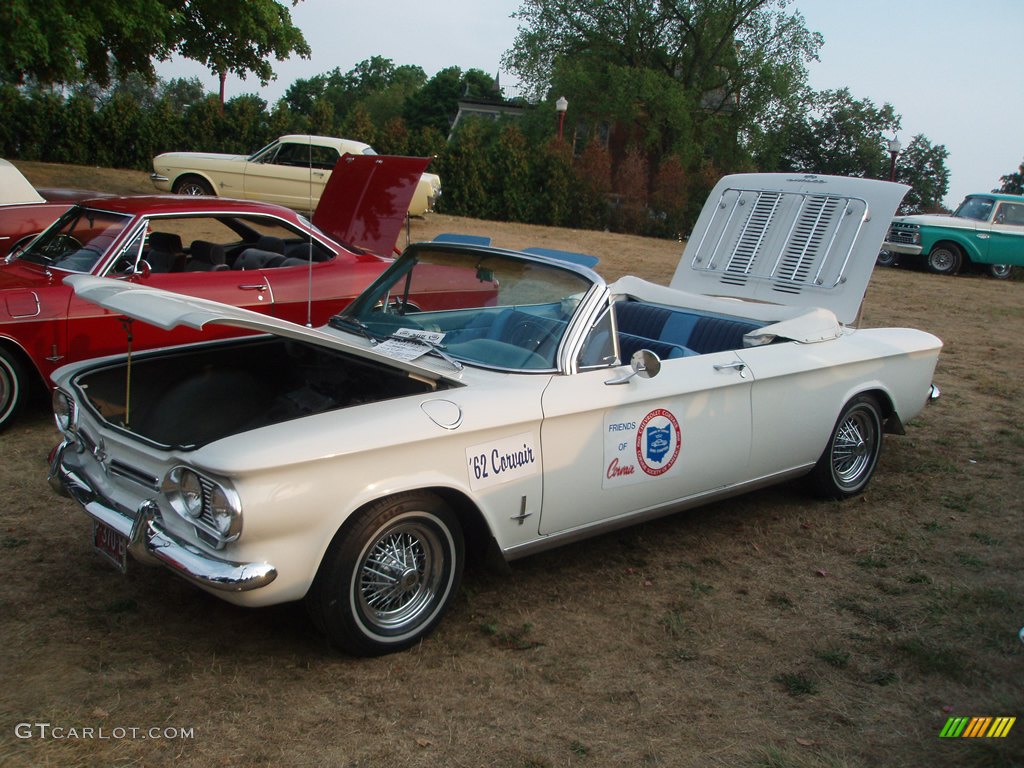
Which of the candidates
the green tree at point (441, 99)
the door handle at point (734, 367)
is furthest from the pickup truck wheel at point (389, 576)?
the green tree at point (441, 99)

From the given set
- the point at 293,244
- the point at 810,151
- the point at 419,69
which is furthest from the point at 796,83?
the point at 419,69

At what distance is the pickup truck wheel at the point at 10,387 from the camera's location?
5.83 meters

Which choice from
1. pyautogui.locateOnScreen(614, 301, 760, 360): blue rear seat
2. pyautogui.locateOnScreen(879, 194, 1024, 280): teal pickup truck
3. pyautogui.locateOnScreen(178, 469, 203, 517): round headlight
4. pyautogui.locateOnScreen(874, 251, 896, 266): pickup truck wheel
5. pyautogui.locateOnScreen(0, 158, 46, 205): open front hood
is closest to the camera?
pyautogui.locateOnScreen(178, 469, 203, 517): round headlight

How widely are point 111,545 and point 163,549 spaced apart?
1.40ft

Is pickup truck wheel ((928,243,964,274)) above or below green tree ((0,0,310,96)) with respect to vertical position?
below

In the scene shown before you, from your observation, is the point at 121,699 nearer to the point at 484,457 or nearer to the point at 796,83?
the point at 484,457

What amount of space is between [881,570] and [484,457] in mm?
2325

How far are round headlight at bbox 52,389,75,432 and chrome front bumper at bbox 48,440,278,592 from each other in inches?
10.4

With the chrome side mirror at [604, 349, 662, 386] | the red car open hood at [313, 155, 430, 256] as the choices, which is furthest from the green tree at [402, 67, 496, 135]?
the chrome side mirror at [604, 349, 662, 386]

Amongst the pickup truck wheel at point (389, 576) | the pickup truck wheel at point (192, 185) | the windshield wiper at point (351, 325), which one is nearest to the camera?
the pickup truck wheel at point (389, 576)

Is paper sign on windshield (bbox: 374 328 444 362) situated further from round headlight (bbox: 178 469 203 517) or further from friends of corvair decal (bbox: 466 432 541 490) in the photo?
round headlight (bbox: 178 469 203 517)

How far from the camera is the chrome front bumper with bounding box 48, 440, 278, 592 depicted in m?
3.08

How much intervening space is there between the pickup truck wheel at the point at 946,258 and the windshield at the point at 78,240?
17508mm

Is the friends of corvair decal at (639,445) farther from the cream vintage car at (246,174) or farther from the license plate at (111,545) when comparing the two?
the cream vintage car at (246,174)
